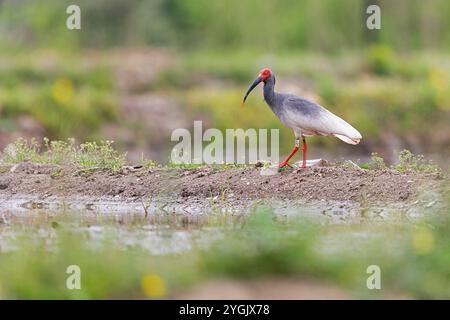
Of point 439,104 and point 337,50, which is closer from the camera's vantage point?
point 439,104

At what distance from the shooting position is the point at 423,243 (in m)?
8.05

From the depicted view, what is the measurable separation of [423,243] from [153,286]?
6.92 feet

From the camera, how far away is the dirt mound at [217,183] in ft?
37.2

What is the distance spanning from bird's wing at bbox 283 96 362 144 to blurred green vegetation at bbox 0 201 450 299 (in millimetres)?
3472

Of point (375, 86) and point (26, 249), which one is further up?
point (375, 86)

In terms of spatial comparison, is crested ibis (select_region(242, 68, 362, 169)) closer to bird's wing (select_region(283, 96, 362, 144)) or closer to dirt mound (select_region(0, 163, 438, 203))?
bird's wing (select_region(283, 96, 362, 144))

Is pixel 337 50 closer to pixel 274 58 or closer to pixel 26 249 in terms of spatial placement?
pixel 274 58

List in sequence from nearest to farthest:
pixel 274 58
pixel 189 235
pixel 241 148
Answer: pixel 189 235
pixel 241 148
pixel 274 58

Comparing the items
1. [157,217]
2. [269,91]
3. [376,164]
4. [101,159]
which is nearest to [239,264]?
[157,217]

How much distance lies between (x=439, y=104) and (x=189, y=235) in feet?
47.6

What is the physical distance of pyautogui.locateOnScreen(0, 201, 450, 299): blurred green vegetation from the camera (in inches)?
287
